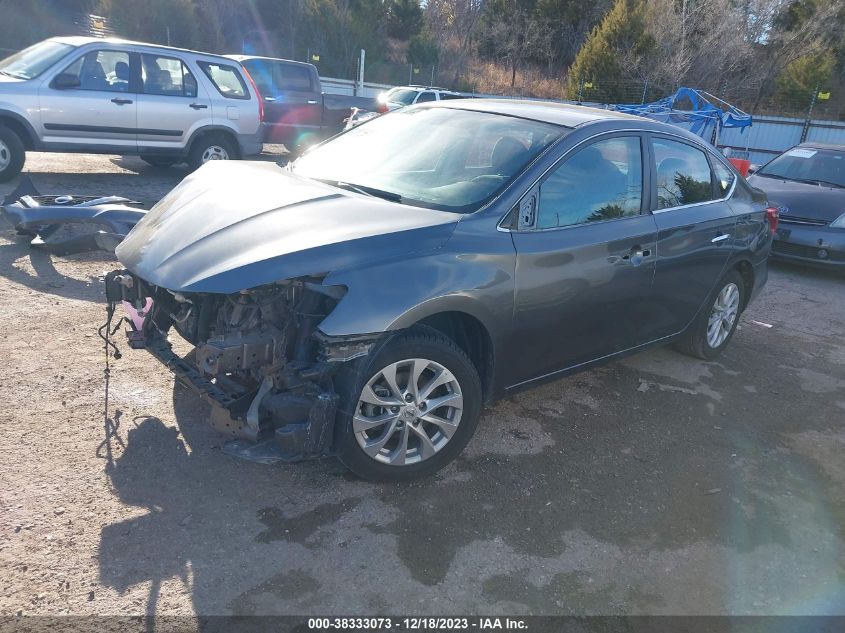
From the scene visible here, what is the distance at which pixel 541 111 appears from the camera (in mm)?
4266

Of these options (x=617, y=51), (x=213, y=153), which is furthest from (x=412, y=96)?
(x=617, y=51)

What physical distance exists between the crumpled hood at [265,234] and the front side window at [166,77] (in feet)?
21.9

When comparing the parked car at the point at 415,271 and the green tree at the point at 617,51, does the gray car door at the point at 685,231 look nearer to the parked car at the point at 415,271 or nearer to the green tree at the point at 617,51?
the parked car at the point at 415,271

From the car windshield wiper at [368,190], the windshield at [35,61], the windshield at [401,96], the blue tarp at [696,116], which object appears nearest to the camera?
the car windshield wiper at [368,190]

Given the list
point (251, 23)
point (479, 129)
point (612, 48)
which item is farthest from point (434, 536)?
point (251, 23)

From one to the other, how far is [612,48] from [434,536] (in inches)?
1194

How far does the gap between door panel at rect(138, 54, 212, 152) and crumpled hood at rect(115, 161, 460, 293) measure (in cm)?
651

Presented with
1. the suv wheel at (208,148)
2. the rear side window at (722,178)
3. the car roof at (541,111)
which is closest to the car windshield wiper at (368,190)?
the car roof at (541,111)

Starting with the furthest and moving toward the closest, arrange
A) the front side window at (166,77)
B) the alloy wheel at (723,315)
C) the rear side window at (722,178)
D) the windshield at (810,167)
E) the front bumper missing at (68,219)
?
the front side window at (166,77) < the windshield at (810,167) < the front bumper missing at (68,219) < the alloy wheel at (723,315) < the rear side window at (722,178)

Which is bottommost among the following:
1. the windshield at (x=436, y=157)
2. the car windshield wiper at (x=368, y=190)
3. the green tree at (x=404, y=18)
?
the car windshield wiper at (x=368, y=190)

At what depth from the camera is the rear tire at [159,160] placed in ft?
33.3

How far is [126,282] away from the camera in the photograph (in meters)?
3.59

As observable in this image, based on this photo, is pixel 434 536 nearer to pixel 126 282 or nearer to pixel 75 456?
pixel 75 456

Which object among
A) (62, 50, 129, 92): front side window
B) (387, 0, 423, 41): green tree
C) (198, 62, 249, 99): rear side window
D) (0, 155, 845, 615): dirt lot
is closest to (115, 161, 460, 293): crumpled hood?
(0, 155, 845, 615): dirt lot
